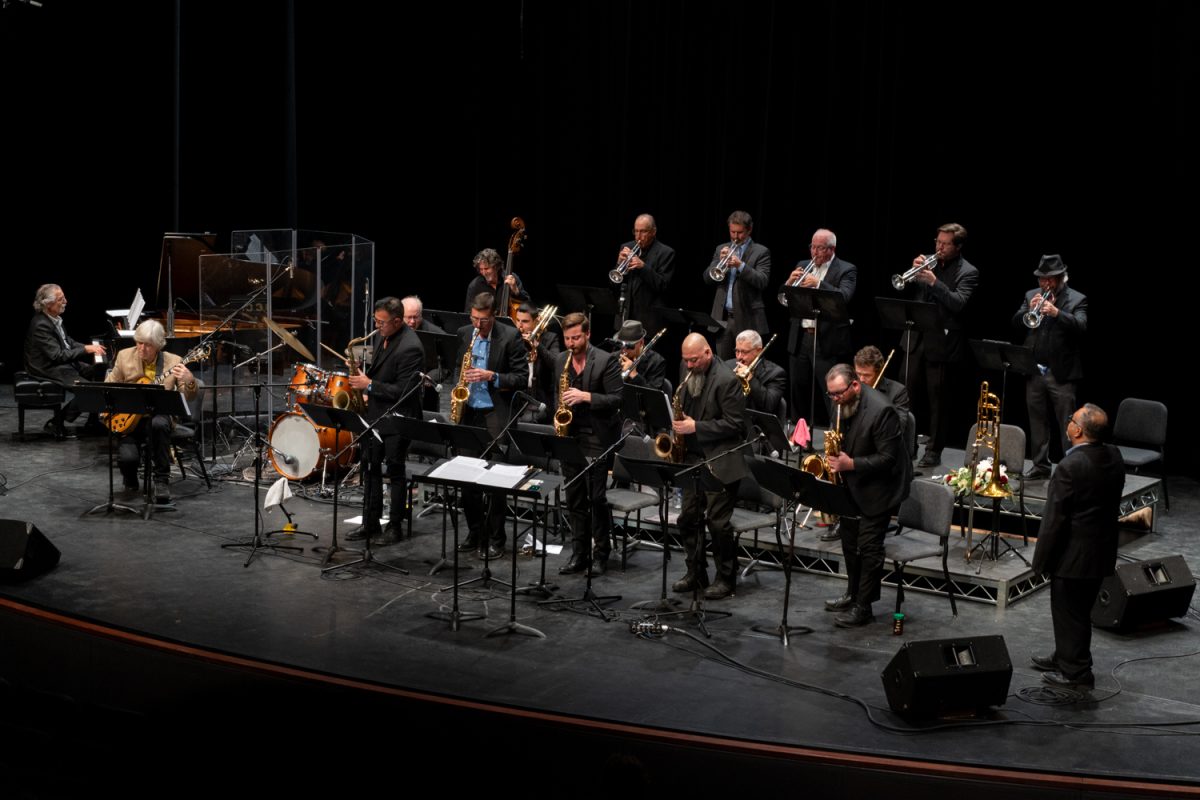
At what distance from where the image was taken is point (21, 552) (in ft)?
28.9

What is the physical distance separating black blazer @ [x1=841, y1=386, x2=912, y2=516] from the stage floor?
0.85 meters

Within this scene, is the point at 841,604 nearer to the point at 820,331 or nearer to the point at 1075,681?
the point at 1075,681

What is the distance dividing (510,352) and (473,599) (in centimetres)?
192

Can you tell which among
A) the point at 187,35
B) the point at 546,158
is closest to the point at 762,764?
the point at 546,158

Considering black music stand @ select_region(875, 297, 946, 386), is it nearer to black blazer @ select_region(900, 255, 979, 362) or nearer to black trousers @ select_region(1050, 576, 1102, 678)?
black blazer @ select_region(900, 255, 979, 362)

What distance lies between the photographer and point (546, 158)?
14.6 meters

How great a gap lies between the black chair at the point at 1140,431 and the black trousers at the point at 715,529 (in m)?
3.59

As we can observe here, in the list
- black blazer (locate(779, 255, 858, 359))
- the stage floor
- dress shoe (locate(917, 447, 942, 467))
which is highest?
black blazer (locate(779, 255, 858, 359))

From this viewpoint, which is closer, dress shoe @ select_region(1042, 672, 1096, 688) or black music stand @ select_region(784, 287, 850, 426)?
dress shoe @ select_region(1042, 672, 1096, 688)

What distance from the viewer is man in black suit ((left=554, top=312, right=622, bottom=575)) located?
9.08 m

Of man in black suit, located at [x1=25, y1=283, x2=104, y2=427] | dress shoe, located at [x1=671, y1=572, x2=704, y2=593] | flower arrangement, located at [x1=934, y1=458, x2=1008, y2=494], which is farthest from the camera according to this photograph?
man in black suit, located at [x1=25, y1=283, x2=104, y2=427]

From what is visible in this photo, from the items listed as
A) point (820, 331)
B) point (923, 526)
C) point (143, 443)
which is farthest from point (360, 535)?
point (923, 526)

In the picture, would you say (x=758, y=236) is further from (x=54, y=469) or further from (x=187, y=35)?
(x=187, y=35)

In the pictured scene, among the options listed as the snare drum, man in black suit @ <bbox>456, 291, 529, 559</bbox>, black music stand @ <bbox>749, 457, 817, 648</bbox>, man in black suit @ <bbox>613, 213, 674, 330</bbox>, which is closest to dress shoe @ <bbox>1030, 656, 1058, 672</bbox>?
black music stand @ <bbox>749, 457, 817, 648</bbox>
